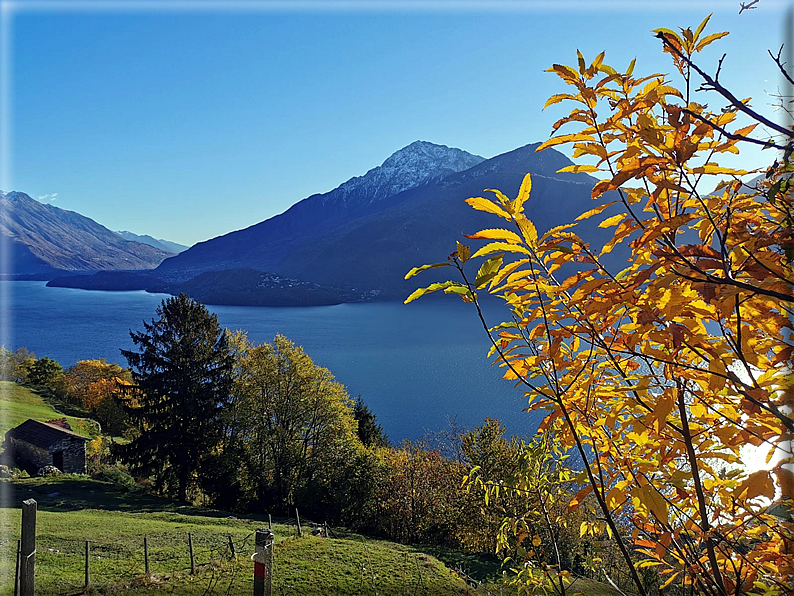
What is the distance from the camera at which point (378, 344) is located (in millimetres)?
54281

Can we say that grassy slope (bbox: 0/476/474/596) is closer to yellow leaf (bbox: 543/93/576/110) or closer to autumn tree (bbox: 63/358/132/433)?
yellow leaf (bbox: 543/93/576/110)

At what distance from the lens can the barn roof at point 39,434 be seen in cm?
1811

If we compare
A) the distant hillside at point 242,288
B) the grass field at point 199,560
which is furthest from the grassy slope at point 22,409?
the distant hillside at point 242,288

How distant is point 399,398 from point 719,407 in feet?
117

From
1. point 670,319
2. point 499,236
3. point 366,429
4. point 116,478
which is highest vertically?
point 499,236

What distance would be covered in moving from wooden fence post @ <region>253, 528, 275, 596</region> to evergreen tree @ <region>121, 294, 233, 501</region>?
706 inches

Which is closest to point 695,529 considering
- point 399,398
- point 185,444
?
point 185,444

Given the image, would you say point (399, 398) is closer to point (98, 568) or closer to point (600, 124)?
point (98, 568)

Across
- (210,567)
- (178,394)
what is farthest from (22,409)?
(210,567)

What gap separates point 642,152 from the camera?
0.64 meters

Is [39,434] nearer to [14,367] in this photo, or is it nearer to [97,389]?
[97,389]

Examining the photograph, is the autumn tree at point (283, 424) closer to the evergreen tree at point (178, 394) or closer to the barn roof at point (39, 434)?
the evergreen tree at point (178, 394)

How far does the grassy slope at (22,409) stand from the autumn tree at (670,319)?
24.7m

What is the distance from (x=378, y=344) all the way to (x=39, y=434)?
124 ft
